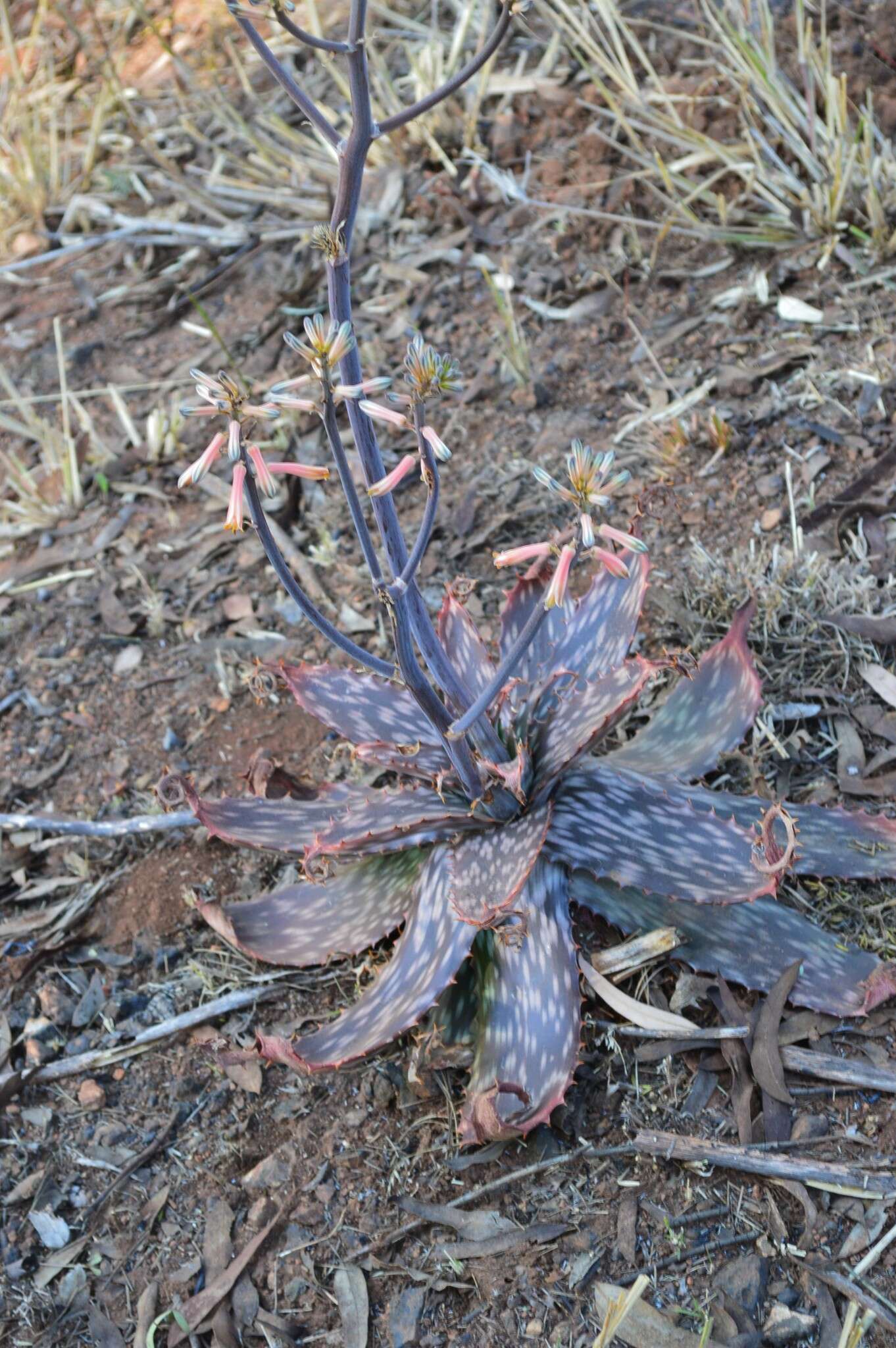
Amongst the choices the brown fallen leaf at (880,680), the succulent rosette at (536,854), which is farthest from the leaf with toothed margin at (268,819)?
the brown fallen leaf at (880,680)

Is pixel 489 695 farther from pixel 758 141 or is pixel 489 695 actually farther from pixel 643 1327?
pixel 758 141

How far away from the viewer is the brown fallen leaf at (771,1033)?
1.99m

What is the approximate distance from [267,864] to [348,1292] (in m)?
0.96

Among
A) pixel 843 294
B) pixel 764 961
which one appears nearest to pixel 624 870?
pixel 764 961

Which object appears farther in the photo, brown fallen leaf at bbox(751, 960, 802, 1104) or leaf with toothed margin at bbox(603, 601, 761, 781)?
leaf with toothed margin at bbox(603, 601, 761, 781)

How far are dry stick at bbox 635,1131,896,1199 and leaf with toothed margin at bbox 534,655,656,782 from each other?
64 centimetres

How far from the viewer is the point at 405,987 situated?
6.63 ft

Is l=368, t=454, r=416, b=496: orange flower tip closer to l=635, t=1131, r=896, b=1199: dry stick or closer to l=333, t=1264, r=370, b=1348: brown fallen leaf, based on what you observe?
l=635, t=1131, r=896, b=1199: dry stick

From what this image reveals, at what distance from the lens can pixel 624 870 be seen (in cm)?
201

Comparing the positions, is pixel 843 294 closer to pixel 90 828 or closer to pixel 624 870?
pixel 624 870

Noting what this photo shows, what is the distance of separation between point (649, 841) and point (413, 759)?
460 mm

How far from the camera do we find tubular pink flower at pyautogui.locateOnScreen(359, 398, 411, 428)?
148 cm

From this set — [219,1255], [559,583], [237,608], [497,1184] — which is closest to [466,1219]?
[497,1184]

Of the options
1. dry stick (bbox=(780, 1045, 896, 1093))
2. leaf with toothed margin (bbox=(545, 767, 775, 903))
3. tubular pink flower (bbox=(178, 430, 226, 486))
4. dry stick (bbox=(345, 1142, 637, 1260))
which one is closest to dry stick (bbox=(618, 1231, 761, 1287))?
dry stick (bbox=(345, 1142, 637, 1260))
